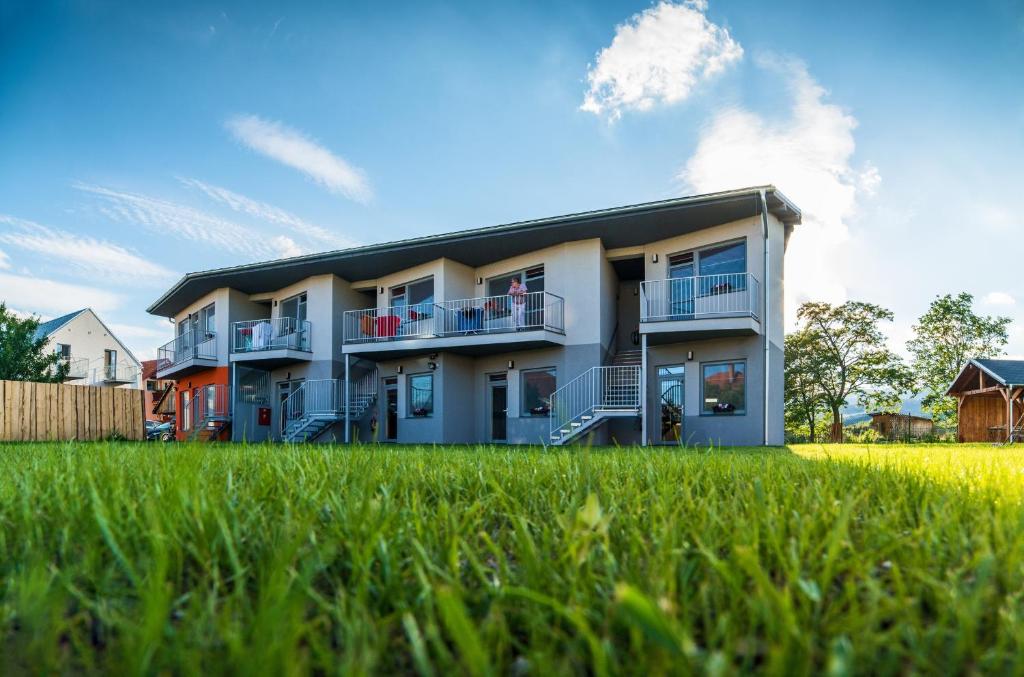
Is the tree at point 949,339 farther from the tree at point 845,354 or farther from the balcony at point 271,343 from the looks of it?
the balcony at point 271,343

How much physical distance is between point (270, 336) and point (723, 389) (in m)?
16.4

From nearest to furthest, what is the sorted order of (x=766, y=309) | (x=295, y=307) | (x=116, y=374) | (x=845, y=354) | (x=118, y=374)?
(x=766, y=309) < (x=295, y=307) < (x=845, y=354) < (x=116, y=374) < (x=118, y=374)

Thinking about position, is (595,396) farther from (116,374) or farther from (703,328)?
(116,374)

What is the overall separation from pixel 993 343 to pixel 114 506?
4677 centimetres

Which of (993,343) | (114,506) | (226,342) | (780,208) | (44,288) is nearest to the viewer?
(114,506)

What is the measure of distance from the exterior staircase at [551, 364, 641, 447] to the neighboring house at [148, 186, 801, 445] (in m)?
0.06

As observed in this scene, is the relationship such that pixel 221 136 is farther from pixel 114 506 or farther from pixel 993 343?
pixel 993 343

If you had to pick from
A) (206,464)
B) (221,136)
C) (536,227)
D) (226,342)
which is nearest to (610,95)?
(536,227)

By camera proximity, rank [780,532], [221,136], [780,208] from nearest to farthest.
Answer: [780,532], [780,208], [221,136]

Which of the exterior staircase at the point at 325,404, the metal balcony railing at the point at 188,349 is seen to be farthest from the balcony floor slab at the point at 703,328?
the metal balcony railing at the point at 188,349

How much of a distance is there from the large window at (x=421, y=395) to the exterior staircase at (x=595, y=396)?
4.55 meters

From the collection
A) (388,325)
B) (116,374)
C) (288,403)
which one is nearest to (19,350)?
(288,403)

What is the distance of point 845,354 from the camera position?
32406 mm

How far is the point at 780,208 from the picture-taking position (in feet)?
48.7
